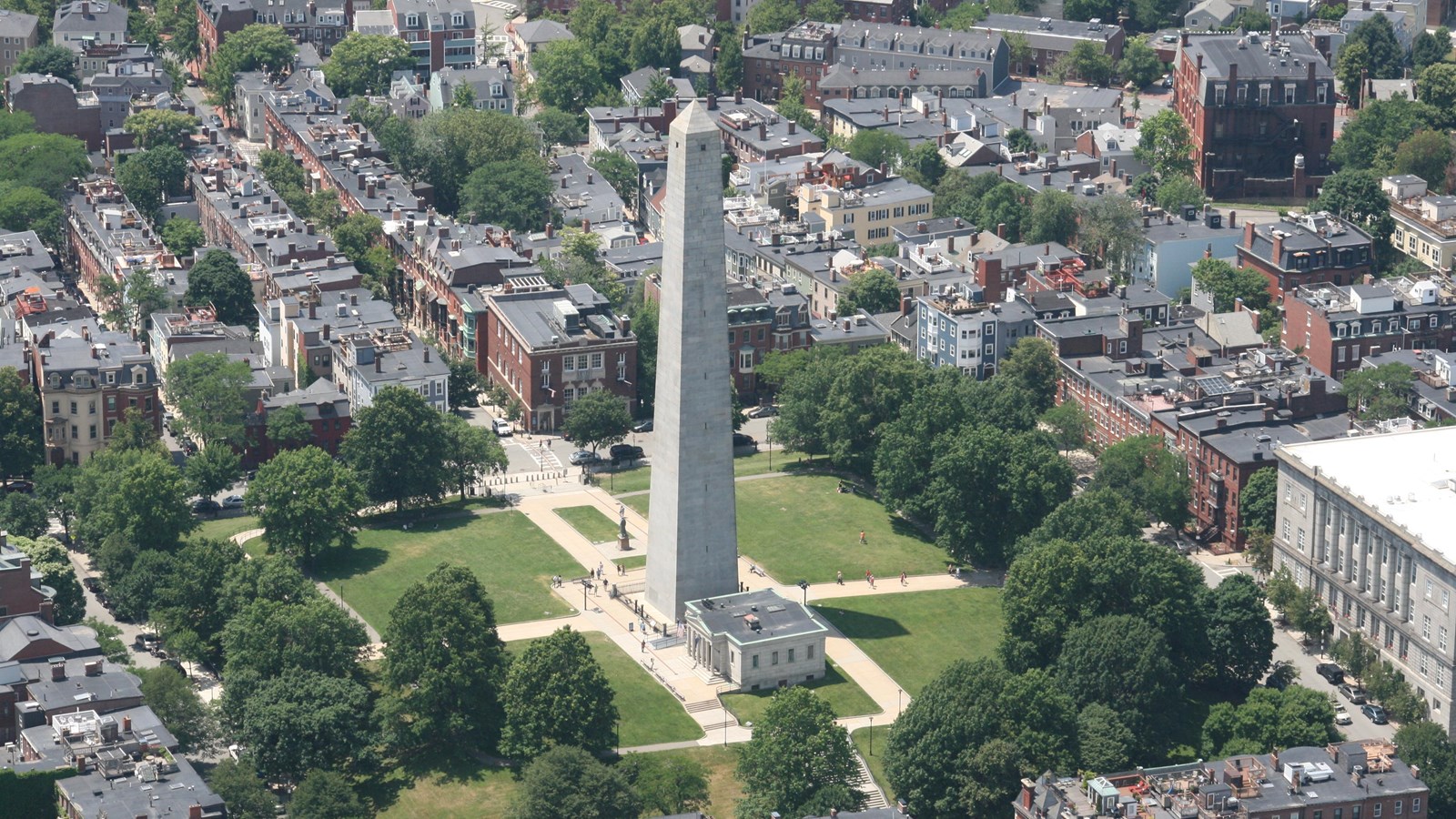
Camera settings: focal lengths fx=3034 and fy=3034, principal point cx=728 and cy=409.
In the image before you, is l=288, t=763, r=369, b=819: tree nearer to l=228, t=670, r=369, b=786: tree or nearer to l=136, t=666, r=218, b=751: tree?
l=228, t=670, r=369, b=786: tree

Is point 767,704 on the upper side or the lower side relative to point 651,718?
upper

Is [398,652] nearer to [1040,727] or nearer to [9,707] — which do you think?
[9,707]

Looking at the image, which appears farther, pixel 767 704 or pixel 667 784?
pixel 767 704

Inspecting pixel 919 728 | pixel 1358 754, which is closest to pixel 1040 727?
pixel 919 728

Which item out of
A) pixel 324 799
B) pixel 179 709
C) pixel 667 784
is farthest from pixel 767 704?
pixel 179 709

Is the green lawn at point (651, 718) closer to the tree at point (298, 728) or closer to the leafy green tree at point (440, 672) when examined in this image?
the leafy green tree at point (440, 672)

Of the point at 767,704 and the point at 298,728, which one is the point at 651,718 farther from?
the point at 298,728
